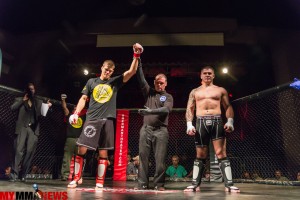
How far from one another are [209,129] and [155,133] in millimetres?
626

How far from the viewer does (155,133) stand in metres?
3.37

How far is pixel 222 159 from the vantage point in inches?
127

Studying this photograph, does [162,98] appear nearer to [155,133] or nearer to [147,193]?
[155,133]

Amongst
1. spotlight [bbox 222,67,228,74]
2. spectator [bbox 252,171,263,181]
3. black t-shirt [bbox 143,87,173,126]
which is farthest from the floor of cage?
spotlight [bbox 222,67,228,74]

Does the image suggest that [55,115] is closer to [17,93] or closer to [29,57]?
[17,93]

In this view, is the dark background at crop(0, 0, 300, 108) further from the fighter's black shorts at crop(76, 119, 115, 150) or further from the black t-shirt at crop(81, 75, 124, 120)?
the fighter's black shorts at crop(76, 119, 115, 150)

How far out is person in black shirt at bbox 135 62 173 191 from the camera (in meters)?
3.26

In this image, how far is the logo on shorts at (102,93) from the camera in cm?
320

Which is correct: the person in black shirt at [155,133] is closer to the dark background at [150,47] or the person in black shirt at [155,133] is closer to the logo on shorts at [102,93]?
the logo on shorts at [102,93]

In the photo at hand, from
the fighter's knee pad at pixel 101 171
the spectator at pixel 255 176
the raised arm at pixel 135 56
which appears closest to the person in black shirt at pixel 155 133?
the raised arm at pixel 135 56

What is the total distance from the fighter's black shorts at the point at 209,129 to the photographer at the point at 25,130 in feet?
8.70

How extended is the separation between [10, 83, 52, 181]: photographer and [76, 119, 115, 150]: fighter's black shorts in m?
1.69

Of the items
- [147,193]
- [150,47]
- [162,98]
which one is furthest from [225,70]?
[147,193]

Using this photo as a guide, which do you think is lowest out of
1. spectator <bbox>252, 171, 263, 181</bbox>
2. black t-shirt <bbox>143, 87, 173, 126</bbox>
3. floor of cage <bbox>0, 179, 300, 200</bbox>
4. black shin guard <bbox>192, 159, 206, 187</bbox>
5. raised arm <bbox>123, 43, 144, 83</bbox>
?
spectator <bbox>252, 171, 263, 181</bbox>
